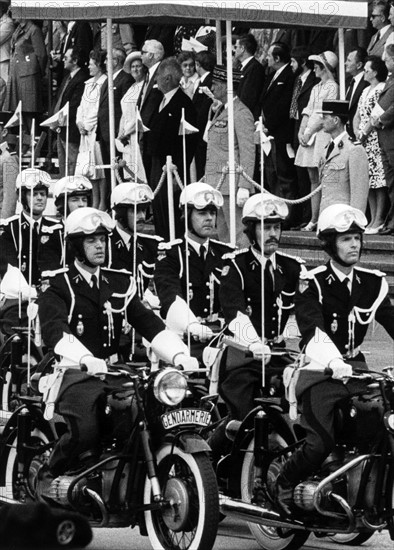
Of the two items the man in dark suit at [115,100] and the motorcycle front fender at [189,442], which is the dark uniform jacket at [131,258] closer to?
the motorcycle front fender at [189,442]

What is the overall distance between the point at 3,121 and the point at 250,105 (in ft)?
10.4

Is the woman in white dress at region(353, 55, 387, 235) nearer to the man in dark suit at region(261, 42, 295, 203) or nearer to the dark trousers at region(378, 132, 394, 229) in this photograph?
the dark trousers at region(378, 132, 394, 229)

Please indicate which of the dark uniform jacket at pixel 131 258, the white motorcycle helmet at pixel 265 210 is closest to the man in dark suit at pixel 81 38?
the dark uniform jacket at pixel 131 258

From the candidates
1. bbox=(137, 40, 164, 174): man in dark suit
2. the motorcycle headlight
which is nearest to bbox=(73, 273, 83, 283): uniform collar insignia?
the motorcycle headlight

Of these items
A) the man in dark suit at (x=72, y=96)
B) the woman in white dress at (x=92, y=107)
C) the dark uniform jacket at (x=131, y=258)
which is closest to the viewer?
the dark uniform jacket at (x=131, y=258)

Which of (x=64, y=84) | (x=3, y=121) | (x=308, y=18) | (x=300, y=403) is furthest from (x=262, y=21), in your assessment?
(x=64, y=84)

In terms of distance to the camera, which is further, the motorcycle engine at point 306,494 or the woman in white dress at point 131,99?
the woman in white dress at point 131,99

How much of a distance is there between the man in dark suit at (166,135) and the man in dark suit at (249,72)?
0.56 m

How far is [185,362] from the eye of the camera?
859 cm

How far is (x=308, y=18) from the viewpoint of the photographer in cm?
1276

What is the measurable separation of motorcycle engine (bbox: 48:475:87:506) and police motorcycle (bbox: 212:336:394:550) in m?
0.77

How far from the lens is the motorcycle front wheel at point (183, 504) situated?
7688 millimetres

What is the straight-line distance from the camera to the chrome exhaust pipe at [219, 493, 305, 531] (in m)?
8.18

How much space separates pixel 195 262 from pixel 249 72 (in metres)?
6.13
